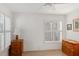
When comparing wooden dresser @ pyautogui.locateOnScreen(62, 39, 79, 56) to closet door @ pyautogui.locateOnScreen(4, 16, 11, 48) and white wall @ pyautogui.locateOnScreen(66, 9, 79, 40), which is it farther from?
closet door @ pyautogui.locateOnScreen(4, 16, 11, 48)

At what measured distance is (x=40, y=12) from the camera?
Answer: 1.67 meters

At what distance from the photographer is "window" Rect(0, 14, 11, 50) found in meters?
1.60

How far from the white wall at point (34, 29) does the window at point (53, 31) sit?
0.06 m

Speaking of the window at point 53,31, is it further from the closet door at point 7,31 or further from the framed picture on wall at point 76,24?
the closet door at point 7,31

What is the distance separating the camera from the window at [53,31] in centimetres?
166

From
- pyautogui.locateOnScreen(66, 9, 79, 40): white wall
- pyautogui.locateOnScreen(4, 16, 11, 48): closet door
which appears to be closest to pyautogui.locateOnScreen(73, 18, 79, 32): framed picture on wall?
pyautogui.locateOnScreen(66, 9, 79, 40): white wall

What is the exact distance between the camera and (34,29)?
1683 mm

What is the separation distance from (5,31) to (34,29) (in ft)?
1.44

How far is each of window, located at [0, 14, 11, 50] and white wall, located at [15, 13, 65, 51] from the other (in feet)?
0.41

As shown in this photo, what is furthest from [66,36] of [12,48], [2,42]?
[2,42]

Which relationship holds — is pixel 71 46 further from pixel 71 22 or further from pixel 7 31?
pixel 7 31

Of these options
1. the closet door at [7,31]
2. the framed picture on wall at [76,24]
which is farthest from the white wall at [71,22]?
the closet door at [7,31]

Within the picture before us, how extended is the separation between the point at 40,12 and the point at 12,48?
70cm

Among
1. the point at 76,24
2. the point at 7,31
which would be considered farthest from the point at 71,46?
the point at 7,31
